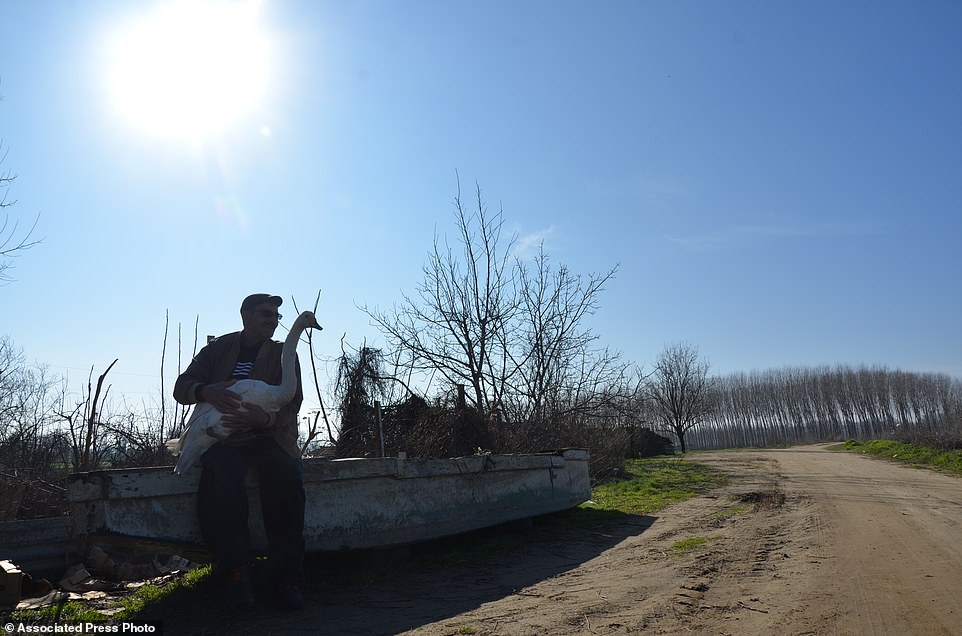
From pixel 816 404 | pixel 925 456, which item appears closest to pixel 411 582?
pixel 925 456

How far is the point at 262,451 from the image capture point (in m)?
3.89

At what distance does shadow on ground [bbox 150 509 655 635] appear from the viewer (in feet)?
11.0

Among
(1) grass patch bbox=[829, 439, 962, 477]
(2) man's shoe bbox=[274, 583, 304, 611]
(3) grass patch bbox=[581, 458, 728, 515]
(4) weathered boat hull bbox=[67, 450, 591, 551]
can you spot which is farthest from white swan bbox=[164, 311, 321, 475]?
(1) grass patch bbox=[829, 439, 962, 477]

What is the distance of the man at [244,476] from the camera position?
3.58m

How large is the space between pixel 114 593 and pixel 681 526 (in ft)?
16.7

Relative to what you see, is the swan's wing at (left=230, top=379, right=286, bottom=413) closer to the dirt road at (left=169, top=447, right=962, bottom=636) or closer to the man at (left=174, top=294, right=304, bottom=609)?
the man at (left=174, top=294, right=304, bottom=609)

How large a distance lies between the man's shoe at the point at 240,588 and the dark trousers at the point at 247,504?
4 cm

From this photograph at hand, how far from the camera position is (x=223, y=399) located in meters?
3.71

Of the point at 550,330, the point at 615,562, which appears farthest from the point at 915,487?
the point at 615,562

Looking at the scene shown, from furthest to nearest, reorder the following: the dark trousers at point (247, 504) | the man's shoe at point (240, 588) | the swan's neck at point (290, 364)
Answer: the swan's neck at point (290, 364), the dark trousers at point (247, 504), the man's shoe at point (240, 588)

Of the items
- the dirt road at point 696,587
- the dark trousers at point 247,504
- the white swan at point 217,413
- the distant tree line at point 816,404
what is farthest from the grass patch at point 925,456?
the distant tree line at point 816,404

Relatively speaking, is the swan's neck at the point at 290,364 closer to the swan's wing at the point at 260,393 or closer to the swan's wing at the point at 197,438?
the swan's wing at the point at 260,393

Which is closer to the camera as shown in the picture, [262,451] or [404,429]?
[262,451]

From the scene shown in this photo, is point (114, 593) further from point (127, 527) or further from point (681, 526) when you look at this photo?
point (681, 526)
